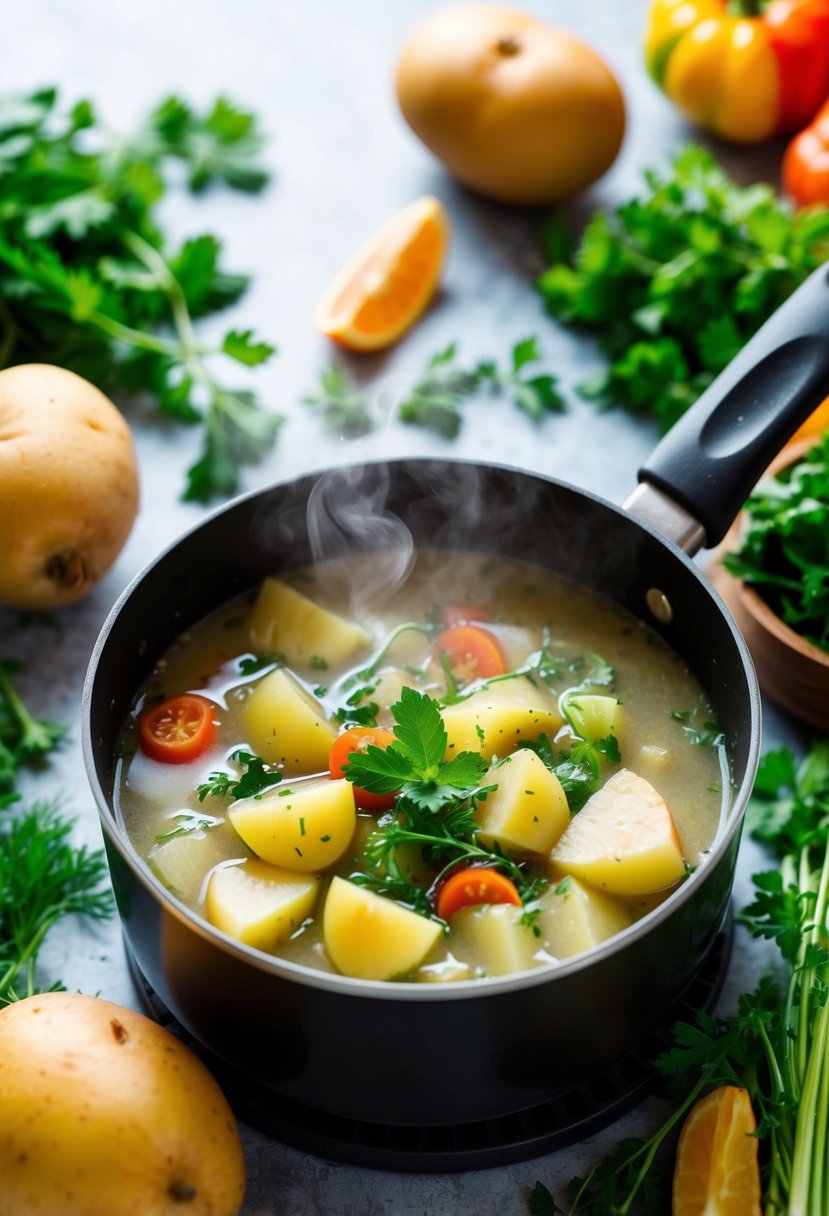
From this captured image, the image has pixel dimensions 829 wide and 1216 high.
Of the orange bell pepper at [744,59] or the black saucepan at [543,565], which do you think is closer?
the black saucepan at [543,565]

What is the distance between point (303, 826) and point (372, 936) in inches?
8.3

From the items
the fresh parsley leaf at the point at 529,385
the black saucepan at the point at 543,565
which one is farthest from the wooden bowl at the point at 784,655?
the fresh parsley leaf at the point at 529,385

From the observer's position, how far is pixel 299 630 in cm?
240

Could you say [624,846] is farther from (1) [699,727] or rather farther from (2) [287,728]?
(2) [287,728]

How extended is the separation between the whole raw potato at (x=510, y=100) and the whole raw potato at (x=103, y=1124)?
2274 millimetres

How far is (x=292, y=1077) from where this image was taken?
1.81 meters

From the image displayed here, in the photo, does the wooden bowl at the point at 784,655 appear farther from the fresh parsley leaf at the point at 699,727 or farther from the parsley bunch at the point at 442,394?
the parsley bunch at the point at 442,394

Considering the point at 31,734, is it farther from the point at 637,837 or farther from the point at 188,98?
the point at 188,98

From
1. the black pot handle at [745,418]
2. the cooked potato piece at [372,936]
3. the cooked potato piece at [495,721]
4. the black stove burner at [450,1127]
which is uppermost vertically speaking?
the black pot handle at [745,418]

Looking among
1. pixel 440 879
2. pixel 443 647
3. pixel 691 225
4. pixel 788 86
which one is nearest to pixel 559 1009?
pixel 440 879

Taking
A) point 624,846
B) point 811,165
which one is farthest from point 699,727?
point 811,165

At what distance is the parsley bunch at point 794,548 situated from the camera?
2.38 metres

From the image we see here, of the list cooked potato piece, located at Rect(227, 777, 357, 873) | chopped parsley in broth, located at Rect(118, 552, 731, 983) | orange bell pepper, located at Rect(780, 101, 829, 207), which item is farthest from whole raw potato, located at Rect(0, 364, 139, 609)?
orange bell pepper, located at Rect(780, 101, 829, 207)

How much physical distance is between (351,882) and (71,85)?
8.81 feet
